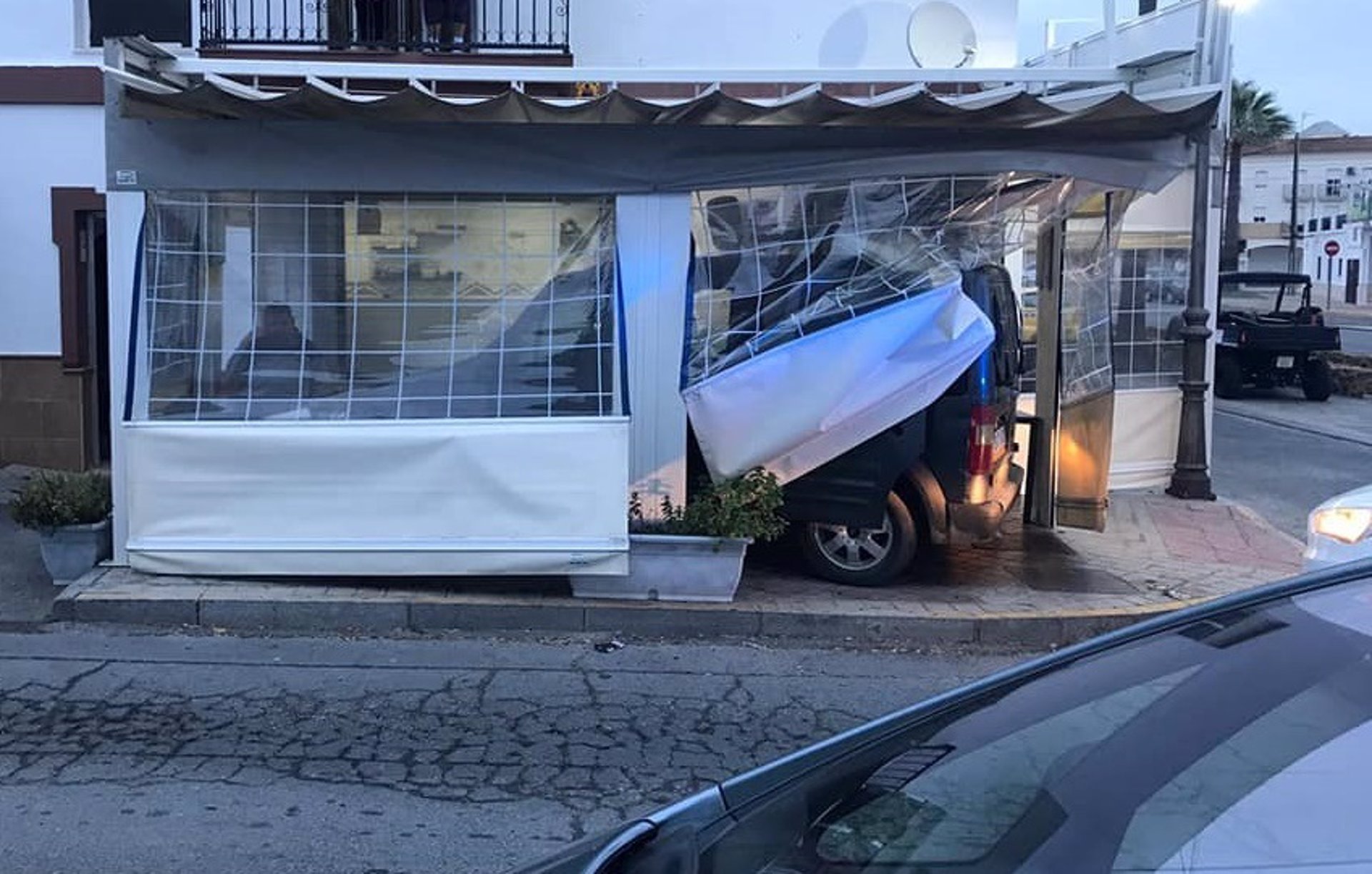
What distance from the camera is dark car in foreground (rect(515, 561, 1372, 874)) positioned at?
1.76 m

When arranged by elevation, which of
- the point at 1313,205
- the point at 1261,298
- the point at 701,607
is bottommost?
the point at 701,607

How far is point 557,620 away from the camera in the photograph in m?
7.21

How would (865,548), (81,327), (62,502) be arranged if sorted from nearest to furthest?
(62,502), (865,548), (81,327)

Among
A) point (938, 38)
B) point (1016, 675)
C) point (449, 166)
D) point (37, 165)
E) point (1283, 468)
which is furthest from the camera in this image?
point (1283, 468)

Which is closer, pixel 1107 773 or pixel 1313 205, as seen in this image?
pixel 1107 773

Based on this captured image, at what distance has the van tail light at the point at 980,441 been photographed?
25.3 ft

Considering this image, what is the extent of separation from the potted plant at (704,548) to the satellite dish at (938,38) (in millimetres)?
3755

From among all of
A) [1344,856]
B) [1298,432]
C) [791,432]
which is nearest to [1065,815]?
[1344,856]

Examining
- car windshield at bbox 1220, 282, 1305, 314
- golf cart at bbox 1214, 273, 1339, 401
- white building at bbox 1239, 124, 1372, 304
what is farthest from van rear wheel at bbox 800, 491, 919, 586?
white building at bbox 1239, 124, 1372, 304

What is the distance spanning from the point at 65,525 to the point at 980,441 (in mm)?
5315

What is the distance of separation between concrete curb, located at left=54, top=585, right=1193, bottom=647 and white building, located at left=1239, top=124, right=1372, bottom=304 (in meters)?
72.0

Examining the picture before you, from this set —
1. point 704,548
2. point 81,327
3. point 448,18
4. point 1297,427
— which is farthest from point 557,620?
point 1297,427

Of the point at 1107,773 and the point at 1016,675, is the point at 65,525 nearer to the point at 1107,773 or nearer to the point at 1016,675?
the point at 1016,675

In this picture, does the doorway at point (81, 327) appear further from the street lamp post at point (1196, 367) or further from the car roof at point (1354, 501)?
the car roof at point (1354, 501)
